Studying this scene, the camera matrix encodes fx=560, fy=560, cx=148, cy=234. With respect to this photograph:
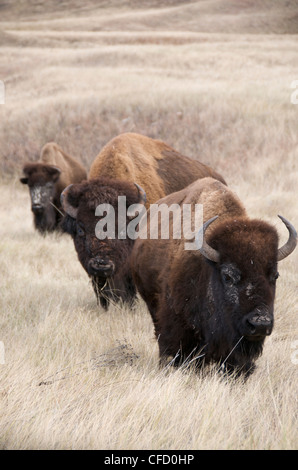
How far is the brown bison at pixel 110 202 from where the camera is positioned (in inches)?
249

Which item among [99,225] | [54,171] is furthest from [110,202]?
[54,171]

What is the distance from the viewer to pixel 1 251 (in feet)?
32.9

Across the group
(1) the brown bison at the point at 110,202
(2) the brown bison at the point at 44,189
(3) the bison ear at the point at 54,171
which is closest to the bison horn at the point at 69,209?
(1) the brown bison at the point at 110,202

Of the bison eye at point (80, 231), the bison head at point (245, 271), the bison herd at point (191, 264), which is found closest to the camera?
the bison head at point (245, 271)

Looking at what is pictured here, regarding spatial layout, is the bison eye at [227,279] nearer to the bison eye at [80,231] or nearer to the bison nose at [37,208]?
the bison eye at [80,231]

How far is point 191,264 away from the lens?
4.35 m

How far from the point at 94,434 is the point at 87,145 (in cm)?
1765

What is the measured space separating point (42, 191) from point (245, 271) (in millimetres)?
9496

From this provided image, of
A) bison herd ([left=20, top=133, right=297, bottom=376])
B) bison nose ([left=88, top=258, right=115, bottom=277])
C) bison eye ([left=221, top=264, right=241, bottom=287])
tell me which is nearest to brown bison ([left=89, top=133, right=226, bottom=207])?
bison herd ([left=20, top=133, right=297, bottom=376])

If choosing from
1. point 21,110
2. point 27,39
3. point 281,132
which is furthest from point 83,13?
point 281,132

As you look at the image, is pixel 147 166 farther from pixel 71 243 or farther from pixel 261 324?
pixel 261 324

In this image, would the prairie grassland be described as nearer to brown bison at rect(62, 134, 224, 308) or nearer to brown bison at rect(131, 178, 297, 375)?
brown bison at rect(131, 178, 297, 375)

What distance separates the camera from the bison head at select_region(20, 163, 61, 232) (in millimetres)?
12555

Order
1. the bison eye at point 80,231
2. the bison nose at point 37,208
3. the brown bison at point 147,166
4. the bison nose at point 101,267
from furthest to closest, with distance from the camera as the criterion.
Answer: the bison nose at point 37,208 → the brown bison at point 147,166 → the bison eye at point 80,231 → the bison nose at point 101,267
